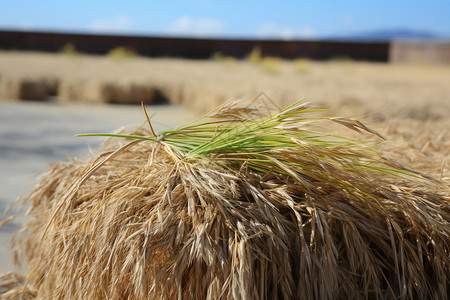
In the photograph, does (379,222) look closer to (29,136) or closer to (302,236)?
(302,236)

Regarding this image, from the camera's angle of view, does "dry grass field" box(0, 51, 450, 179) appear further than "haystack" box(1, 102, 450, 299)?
Yes

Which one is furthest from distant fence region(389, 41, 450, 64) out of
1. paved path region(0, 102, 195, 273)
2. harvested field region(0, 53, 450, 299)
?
harvested field region(0, 53, 450, 299)

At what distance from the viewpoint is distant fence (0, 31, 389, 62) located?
1421 centimetres

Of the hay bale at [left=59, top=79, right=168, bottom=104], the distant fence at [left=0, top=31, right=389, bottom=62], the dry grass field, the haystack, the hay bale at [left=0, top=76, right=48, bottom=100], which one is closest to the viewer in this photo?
the haystack

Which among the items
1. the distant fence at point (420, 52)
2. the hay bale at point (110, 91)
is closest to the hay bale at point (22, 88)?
the hay bale at point (110, 91)

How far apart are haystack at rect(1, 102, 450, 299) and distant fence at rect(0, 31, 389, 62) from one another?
45.4ft

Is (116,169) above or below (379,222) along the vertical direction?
above

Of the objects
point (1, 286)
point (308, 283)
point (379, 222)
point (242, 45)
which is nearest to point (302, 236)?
point (308, 283)

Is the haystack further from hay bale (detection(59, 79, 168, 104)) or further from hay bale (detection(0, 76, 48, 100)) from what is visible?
hay bale (detection(0, 76, 48, 100))

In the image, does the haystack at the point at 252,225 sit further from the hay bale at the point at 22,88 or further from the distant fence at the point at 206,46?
the distant fence at the point at 206,46

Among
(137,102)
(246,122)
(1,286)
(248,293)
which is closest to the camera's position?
(248,293)

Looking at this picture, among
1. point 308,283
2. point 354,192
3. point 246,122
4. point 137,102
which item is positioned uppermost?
point 246,122

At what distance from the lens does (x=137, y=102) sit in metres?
6.05

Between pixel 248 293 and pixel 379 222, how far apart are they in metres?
0.33
